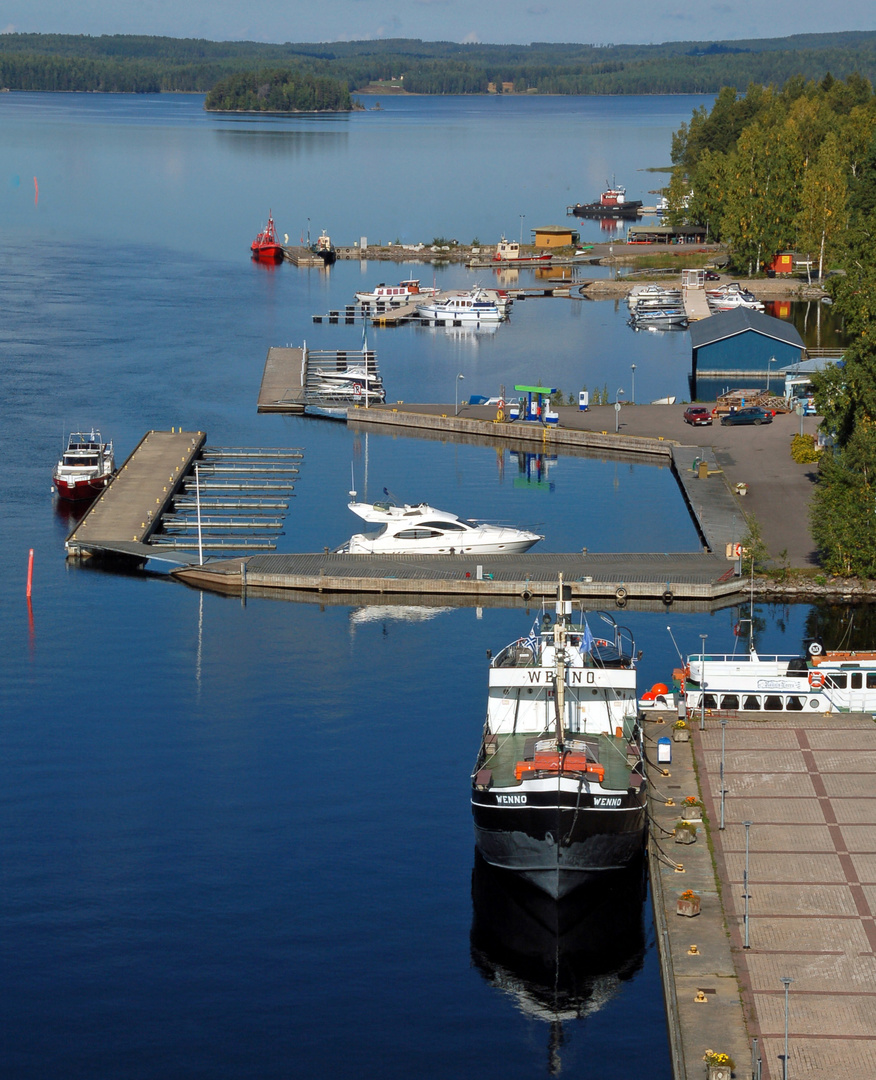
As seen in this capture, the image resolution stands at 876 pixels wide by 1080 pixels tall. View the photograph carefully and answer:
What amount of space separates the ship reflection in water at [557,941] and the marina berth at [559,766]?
55 centimetres

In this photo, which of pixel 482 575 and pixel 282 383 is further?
pixel 282 383

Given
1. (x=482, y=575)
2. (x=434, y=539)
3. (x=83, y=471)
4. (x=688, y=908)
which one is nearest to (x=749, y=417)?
(x=434, y=539)

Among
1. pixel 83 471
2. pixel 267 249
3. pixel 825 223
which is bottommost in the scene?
pixel 83 471

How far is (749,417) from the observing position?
285ft

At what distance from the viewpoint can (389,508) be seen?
2680 inches

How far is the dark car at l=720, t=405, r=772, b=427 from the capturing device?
86.8 metres

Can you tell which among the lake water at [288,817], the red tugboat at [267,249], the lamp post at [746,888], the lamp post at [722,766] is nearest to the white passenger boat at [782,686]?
the lamp post at [722,766]

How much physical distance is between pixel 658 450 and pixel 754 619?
2549cm

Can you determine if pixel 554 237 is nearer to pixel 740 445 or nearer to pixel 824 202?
pixel 824 202

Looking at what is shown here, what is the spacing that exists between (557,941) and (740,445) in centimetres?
4922

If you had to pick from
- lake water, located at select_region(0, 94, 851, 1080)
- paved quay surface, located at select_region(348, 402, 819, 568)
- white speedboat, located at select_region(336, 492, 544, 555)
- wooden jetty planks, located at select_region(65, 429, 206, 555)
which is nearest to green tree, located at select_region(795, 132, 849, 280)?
paved quay surface, located at select_region(348, 402, 819, 568)

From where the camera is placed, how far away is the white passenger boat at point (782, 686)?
48000 mm

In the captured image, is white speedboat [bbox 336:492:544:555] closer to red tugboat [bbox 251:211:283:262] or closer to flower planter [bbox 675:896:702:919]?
flower planter [bbox 675:896:702:919]

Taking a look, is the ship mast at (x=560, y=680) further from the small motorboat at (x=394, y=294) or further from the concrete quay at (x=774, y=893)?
the small motorboat at (x=394, y=294)
